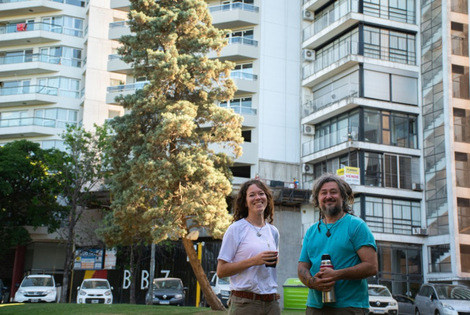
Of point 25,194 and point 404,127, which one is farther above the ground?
point 404,127

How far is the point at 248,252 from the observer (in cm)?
553

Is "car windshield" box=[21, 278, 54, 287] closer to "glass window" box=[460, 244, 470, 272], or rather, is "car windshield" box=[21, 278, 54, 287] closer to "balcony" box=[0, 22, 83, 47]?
"glass window" box=[460, 244, 470, 272]

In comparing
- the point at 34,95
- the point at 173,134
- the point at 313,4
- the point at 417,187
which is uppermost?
the point at 313,4

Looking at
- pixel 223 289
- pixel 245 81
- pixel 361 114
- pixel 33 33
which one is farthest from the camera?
pixel 33 33

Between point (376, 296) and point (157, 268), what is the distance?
20.4 m

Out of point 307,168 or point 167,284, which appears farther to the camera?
point 307,168

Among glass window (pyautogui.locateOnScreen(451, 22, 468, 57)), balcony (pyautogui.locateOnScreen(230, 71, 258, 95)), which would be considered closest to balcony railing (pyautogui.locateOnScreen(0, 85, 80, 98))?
balcony (pyautogui.locateOnScreen(230, 71, 258, 95))

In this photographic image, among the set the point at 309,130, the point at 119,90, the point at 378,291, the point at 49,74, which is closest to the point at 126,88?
the point at 119,90

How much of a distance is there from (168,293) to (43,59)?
32516mm

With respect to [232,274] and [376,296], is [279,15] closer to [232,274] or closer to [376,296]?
[376,296]

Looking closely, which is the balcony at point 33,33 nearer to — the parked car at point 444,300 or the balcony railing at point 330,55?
the balcony railing at point 330,55

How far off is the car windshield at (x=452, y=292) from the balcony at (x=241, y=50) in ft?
85.9

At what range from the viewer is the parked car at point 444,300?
67.2 ft

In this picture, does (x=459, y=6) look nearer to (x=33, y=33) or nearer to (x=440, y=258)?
(x=440, y=258)
